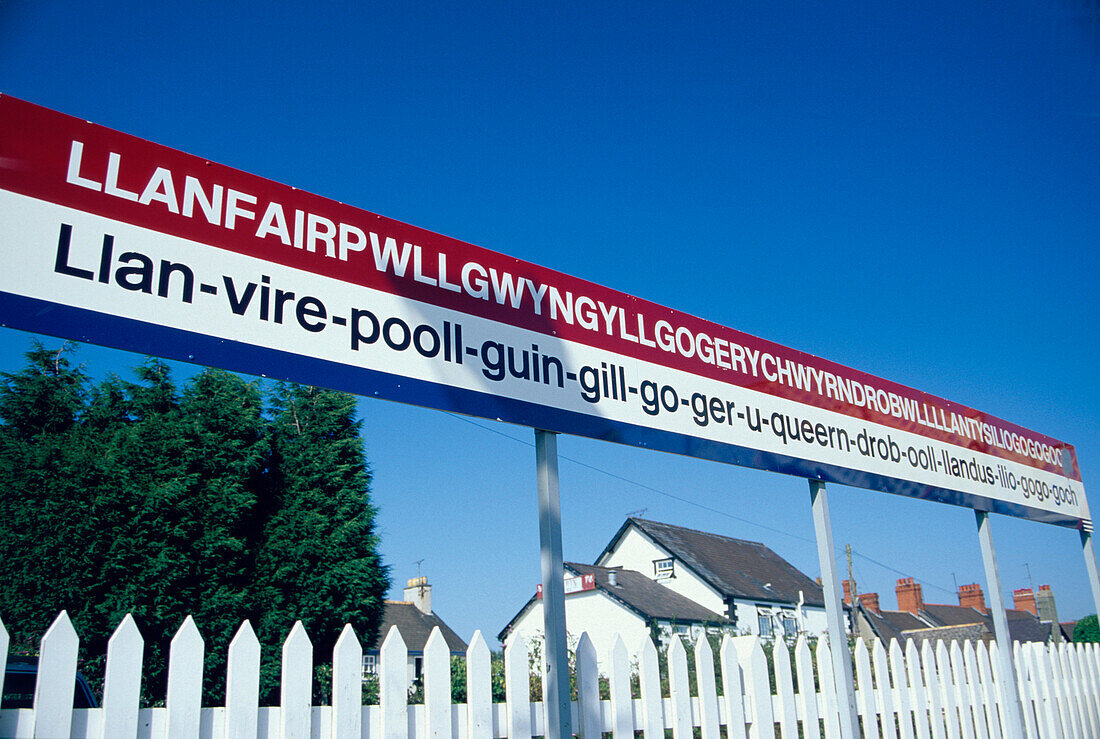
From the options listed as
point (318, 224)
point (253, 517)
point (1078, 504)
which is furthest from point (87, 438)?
point (1078, 504)

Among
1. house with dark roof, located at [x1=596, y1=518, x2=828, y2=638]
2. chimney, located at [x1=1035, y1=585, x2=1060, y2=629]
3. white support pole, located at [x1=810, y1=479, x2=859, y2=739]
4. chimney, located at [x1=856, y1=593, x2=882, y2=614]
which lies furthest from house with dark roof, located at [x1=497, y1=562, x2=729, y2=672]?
white support pole, located at [x1=810, y1=479, x2=859, y2=739]

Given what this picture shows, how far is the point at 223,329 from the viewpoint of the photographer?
9.64 feet

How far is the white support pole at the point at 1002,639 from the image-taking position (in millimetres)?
5785

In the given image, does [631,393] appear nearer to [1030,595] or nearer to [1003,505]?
[1003,505]

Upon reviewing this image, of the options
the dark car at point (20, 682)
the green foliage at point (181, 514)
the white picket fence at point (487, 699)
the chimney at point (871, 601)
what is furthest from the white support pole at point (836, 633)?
the chimney at point (871, 601)

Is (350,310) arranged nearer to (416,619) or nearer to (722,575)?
(722,575)

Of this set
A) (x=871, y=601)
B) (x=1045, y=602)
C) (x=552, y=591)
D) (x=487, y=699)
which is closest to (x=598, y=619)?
(x=871, y=601)

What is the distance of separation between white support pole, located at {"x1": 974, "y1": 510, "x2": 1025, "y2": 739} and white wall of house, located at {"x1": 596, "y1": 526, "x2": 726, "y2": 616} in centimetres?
3309

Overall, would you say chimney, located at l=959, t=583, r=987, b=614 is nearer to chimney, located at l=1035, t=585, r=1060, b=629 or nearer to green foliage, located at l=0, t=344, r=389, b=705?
chimney, located at l=1035, t=585, r=1060, b=629

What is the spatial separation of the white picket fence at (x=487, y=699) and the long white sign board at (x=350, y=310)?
3.11ft

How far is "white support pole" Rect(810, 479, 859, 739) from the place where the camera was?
449 centimetres

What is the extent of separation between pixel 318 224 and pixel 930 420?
4.71 metres

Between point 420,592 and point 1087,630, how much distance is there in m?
37.8

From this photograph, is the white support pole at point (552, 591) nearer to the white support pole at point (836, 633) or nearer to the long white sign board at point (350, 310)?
the long white sign board at point (350, 310)
